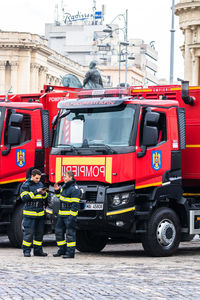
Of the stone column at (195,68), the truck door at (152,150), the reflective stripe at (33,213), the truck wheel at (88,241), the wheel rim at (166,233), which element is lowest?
the truck wheel at (88,241)

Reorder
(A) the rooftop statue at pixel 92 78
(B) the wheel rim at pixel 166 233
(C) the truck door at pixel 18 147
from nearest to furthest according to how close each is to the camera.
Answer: (B) the wheel rim at pixel 166 233, (C) the truck door at pixel 18 147, (A) the rooftop statue at pixel 92 78

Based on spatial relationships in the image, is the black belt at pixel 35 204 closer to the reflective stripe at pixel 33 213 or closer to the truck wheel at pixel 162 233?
the reflective stripe at pixel 33 213

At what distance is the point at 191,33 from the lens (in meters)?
A: 66.9

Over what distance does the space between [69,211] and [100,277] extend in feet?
11.4

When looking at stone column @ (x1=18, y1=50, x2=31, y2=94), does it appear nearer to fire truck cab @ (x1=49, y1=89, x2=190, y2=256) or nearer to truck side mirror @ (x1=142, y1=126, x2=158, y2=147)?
Answer: fire truck cab @ (x1=49, y1=89, x2=190, y2=256)

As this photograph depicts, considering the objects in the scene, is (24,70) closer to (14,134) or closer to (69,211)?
(14,134)

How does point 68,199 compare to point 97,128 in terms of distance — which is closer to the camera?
point 68,199

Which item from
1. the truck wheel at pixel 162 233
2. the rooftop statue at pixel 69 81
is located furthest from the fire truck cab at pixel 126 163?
the rooftop statue at pixel 69 81

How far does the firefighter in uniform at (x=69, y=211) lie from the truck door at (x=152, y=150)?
116 cm

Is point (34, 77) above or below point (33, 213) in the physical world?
above

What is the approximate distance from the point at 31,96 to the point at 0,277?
832cm

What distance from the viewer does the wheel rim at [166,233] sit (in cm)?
1667

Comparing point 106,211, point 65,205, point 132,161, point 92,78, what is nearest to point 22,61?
point 92,78

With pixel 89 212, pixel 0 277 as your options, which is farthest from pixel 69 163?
pixel 0 277
